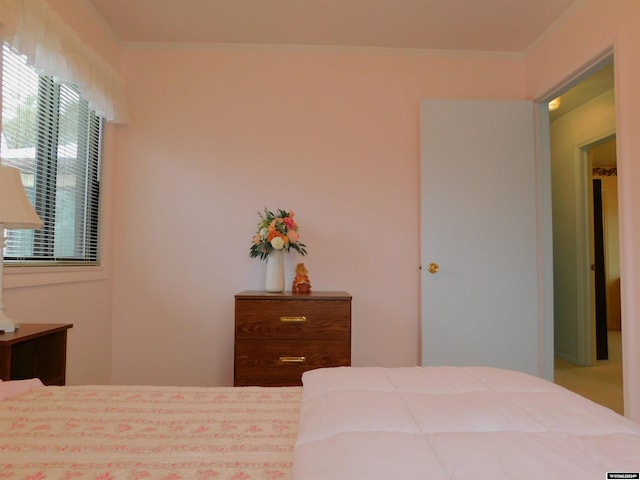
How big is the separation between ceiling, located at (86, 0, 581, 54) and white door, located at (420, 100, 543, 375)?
43 centimetres

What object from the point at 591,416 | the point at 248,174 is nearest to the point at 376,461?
the point at 591,416

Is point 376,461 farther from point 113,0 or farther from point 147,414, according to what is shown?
point 113,0

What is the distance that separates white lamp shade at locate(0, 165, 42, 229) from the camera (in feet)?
4.73

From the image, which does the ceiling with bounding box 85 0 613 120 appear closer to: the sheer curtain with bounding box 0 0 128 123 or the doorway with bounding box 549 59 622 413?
the sheer curtain with bounding box 0 0 128 123

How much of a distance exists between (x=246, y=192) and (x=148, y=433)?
2020 mm

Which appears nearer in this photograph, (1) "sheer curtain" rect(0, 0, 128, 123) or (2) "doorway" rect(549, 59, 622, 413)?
(1) "sheer curtain" rect(0, 0, 128, 123)

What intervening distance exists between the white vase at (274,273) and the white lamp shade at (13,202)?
126cm

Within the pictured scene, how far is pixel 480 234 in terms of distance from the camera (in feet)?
8.80

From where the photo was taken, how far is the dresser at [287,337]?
227cm

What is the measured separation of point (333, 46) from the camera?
9.21 feet

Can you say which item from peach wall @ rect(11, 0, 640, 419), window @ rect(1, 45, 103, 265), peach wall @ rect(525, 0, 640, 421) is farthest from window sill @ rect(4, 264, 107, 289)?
peach wall @ rect(525, 0, 640, 421)

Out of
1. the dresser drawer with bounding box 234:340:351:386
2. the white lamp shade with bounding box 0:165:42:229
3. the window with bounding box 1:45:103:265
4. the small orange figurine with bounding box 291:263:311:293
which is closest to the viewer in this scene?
the white lamp shade with bounding box 0:165:42:229

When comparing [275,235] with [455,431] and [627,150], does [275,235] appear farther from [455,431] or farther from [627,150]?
[627,150]

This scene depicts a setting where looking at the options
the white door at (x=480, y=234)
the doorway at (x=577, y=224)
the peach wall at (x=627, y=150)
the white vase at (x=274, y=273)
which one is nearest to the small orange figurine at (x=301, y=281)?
the white vase at (x=274, y=273)
